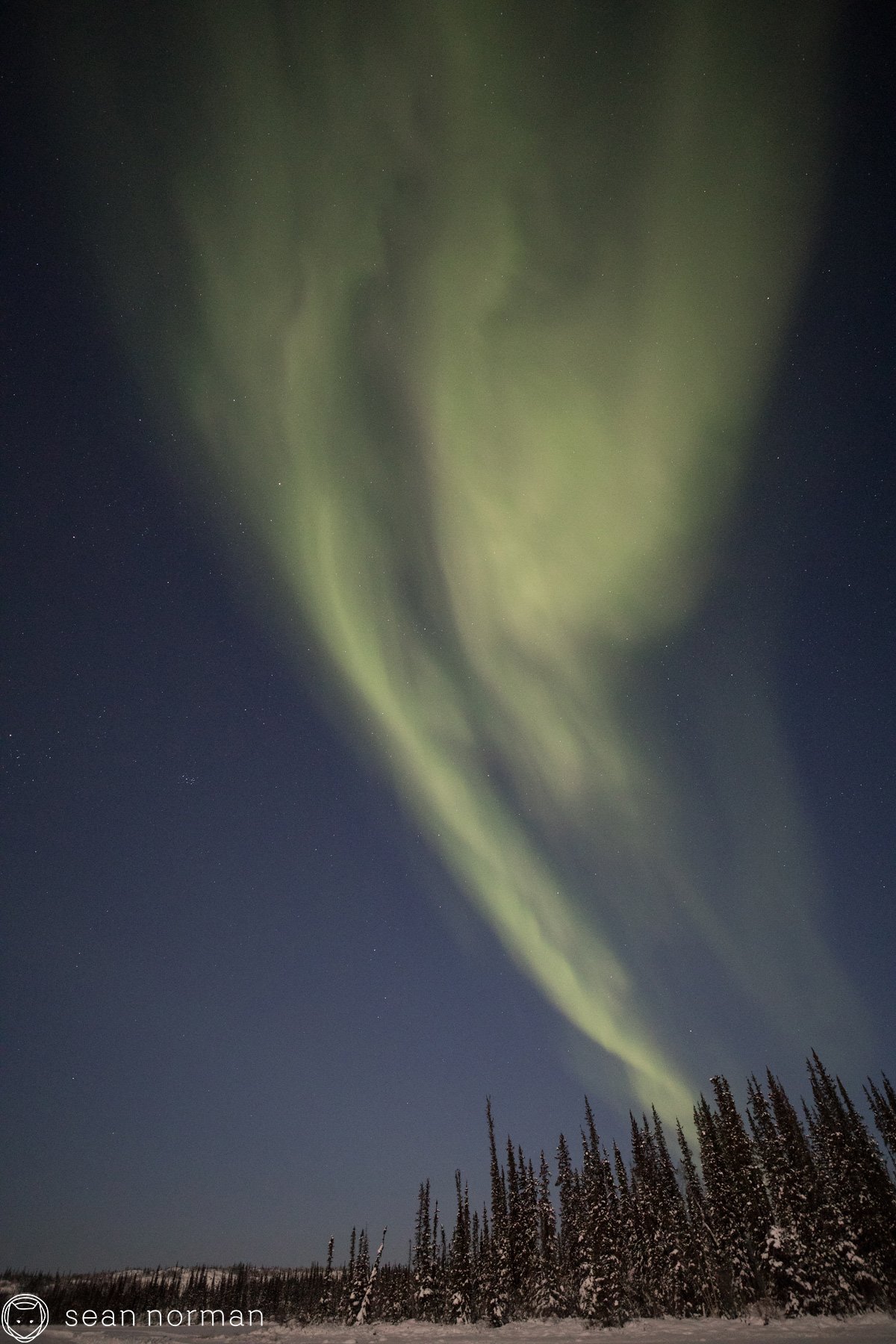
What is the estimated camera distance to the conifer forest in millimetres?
49438

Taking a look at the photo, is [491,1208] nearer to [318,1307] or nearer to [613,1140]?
[613,1140]

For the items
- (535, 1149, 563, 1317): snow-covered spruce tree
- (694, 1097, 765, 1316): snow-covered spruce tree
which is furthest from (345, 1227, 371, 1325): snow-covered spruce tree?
(694, 1097, 765, 1316): snow-covered spruce tree

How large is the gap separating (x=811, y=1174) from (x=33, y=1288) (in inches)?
8750

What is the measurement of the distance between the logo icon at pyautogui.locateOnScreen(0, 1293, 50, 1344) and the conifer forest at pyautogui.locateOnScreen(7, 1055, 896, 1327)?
3396 centimetres

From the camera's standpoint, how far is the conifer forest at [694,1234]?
162ft

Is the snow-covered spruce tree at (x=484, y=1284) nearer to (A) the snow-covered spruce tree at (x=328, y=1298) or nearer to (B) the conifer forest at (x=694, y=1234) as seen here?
(B) the conifer forest at (x=694, y=1234)

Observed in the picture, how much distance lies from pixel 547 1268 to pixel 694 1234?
15.7 meters

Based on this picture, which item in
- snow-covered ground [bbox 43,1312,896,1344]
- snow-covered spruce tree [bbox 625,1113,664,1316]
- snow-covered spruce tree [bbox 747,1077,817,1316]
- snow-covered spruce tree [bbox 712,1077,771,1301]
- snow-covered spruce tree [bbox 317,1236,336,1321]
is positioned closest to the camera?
snow-covered ground [bbox 43,1312,896,1344]

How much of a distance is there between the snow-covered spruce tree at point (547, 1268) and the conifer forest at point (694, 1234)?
0.16 metres

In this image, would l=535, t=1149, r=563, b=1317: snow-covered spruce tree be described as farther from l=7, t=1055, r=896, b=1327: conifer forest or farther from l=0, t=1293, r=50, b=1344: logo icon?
l=0, t=1293, r=50, b=1344: logo icon

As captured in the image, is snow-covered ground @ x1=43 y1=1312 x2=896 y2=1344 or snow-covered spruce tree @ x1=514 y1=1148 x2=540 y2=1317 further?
snow-covered spruce tree @ x1=514 y1=1148 x2=540 y2=1317

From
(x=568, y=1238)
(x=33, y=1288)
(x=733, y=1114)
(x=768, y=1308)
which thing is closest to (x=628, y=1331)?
(x=768, y=1308)

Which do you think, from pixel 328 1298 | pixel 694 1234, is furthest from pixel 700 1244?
pixel 328 1298

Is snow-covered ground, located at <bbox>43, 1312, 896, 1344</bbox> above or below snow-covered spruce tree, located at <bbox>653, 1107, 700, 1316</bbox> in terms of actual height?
below
